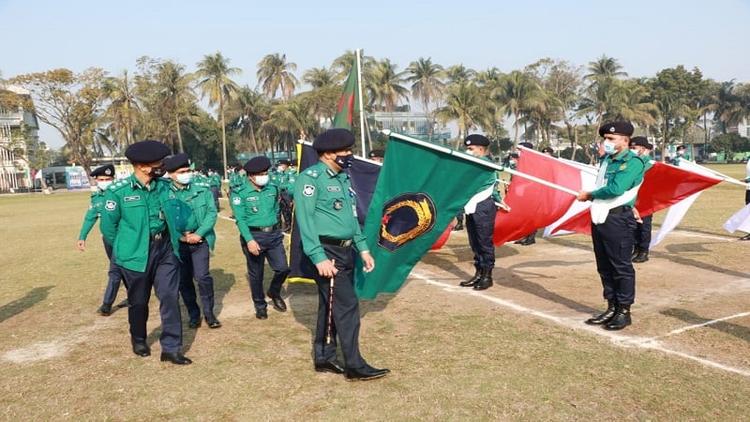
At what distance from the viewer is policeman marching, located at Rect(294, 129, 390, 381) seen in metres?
4.46


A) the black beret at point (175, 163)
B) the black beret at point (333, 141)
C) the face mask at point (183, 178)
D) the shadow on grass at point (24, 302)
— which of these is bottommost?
the shadow on grass at point (24, 302)

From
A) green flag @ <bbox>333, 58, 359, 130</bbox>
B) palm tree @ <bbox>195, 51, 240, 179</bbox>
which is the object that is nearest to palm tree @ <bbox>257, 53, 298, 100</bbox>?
palm tree @ <bbox>195, 51, 240, 179</bbox>

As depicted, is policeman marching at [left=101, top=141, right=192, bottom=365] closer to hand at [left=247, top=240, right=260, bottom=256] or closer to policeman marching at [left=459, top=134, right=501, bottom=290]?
hand at [left=247, top=240, right=260, bottom=256]

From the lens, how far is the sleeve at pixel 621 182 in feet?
18.0

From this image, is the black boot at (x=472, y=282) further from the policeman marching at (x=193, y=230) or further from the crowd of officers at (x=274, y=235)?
the policeman marching at (x=193, y=230)

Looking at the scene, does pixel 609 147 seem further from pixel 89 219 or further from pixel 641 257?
pixel 89 219

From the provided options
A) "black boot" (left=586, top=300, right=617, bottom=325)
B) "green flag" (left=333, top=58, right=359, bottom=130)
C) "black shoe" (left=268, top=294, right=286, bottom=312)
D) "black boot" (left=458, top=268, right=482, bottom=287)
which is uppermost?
"green flag" (left=333, top=58, right=359, bottom=130)

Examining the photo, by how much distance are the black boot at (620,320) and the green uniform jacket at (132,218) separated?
14.2 ft

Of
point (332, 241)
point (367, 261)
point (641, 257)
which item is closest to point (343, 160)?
point (332, 241)

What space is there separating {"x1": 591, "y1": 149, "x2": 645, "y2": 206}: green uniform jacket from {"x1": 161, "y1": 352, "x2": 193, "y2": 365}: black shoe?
408 centimetres

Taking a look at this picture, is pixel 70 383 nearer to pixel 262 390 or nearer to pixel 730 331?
pixel 262 390

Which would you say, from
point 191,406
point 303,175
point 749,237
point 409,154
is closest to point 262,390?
point 191,406

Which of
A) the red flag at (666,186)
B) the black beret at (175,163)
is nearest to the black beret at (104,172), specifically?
the black beret at (175,163)

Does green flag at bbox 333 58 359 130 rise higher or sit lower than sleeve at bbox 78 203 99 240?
higher
